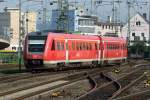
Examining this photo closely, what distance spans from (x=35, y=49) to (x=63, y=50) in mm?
2969

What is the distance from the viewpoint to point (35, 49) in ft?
109

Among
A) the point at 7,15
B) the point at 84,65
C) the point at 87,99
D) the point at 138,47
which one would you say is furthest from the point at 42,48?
the point at 7,15

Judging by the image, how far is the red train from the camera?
33219mm

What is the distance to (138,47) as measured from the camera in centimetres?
9775

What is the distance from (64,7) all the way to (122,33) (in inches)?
3449

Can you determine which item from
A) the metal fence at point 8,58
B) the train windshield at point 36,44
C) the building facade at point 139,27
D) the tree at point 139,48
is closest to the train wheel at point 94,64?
the train windshield at point 36,44

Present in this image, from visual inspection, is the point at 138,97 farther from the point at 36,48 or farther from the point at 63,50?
the point at 63,50

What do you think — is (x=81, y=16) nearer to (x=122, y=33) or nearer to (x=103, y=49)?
(x=122, y=33)

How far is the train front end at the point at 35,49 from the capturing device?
109 ft

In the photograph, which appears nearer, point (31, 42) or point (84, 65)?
point (31, 42)

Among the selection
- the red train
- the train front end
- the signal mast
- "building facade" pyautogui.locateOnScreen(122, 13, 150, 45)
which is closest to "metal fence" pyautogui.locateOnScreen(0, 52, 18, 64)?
the signal mast

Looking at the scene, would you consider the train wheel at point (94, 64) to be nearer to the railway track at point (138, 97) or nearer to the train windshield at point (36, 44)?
the train windshield at point (36, 44)

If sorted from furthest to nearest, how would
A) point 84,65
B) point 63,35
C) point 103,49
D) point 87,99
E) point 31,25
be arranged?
point 31,25
point 103,49
point 84,65
point 63,35
point 87,99

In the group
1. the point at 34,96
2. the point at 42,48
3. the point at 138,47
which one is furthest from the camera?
the point at 138,47
